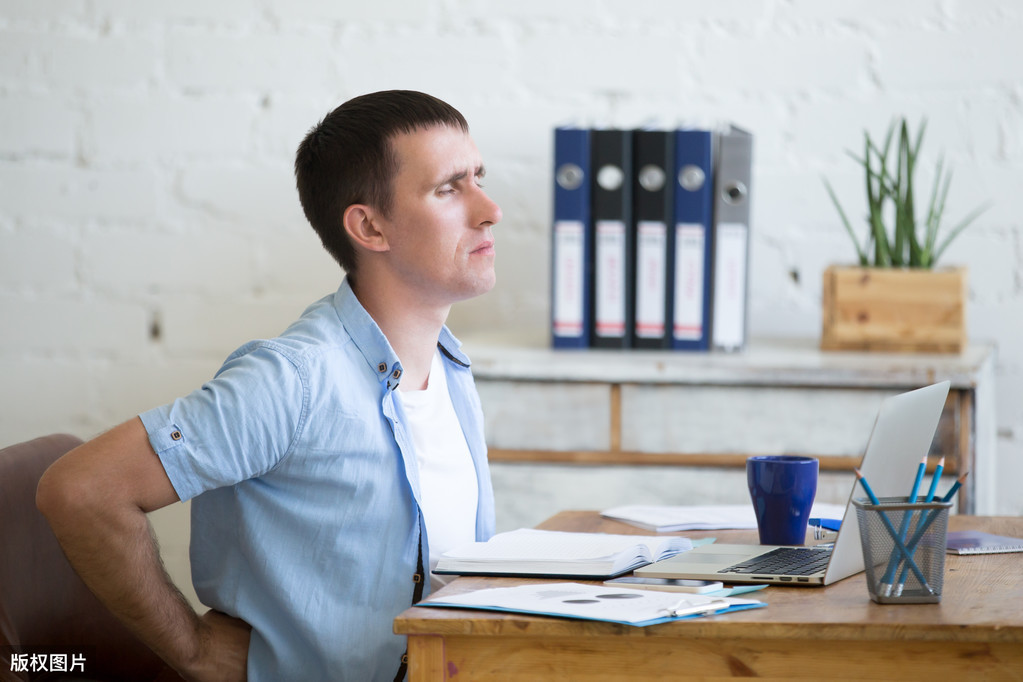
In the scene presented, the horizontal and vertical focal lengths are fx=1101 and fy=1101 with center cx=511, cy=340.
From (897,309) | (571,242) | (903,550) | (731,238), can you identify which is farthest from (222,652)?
(897,309)

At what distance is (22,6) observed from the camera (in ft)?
7.27

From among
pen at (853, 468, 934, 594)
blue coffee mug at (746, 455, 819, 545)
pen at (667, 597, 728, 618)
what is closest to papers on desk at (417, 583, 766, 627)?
pen at (667, 597, 728, 618)

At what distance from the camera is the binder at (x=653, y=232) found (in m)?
1.81

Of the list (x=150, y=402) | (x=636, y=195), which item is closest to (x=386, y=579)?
(x=636, y=195)

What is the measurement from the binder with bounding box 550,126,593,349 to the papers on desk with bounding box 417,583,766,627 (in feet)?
3.22

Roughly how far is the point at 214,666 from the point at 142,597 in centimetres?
11

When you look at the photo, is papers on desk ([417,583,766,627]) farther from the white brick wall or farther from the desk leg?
the white brick wall

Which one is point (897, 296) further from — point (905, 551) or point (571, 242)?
point (905, 551)

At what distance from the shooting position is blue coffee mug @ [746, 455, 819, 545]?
1.11 m

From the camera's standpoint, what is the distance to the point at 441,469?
1.27 meters

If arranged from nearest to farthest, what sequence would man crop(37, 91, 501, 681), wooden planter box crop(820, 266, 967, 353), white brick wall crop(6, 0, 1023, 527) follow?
man crop(37, 91, 501, 681), wooden planter box crop(820, 266, 967, 353), white brick wall crop(6, 0, 1023, 527)

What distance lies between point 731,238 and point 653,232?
129 mm

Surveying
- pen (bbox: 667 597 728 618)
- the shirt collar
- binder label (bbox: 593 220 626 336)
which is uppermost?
binder label (bbox: 593 220 626 336)

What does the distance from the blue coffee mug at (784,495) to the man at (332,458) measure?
13.5 inches
